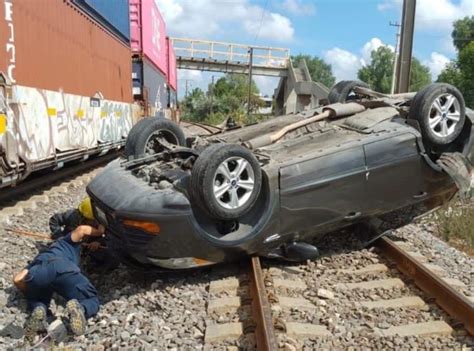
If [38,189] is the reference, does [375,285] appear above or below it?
above

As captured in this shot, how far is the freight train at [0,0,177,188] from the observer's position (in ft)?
24.2

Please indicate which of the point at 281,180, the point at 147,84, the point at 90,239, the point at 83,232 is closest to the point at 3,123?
the point at 90,239

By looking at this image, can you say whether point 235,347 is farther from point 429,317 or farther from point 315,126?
point 315,126

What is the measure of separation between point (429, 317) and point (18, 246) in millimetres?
4133

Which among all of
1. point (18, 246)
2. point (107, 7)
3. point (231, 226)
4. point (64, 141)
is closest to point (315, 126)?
point (231, 226)

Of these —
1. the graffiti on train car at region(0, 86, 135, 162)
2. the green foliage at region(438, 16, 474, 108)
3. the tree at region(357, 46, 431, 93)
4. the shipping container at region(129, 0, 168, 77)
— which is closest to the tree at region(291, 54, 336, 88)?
the tree at region(357, 46, 431, 93)

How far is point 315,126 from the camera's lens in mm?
5707

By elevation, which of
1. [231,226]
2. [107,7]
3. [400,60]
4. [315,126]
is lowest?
[231,226]

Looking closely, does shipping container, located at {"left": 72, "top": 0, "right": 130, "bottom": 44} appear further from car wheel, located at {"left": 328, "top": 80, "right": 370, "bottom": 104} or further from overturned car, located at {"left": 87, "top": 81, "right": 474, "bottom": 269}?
overturned car, located at {"left": 87, "top": 81, "right": 474, "bottom": 269}

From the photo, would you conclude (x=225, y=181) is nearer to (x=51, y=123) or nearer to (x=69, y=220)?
(x=69, y=220)

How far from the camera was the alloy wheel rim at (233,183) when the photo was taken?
439 cm

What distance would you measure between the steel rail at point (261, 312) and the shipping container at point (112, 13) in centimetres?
855

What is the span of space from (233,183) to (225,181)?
0.23ft

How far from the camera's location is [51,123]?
9180 millimetres
